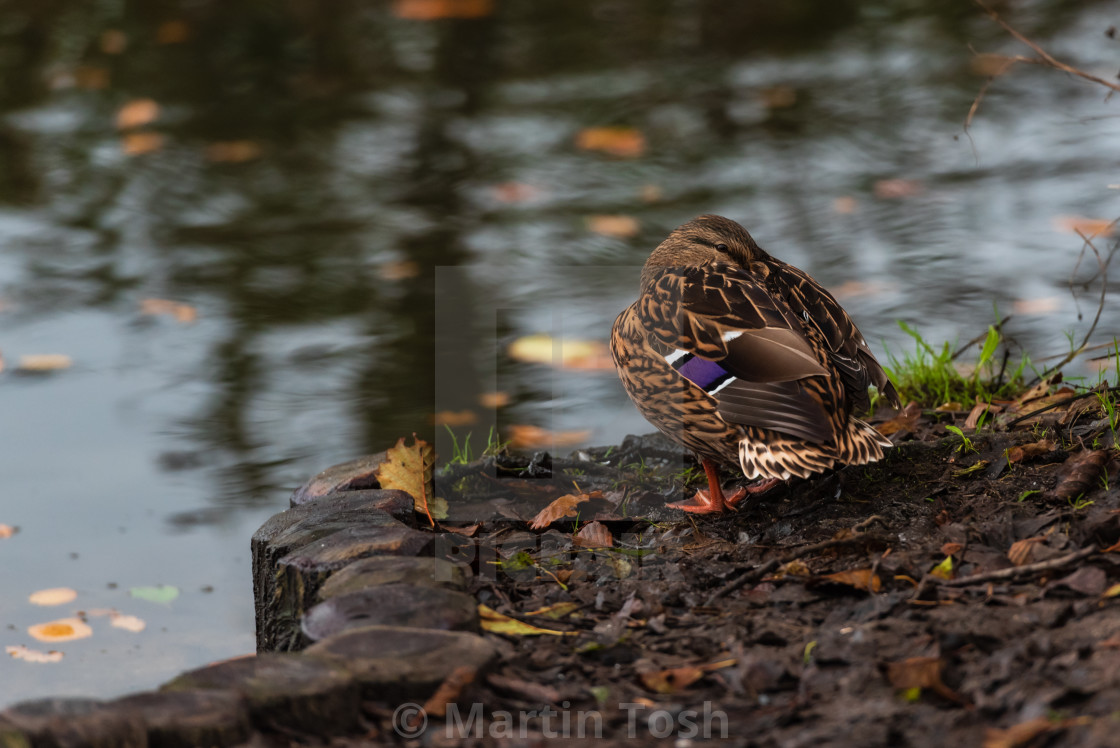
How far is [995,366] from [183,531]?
367 cm

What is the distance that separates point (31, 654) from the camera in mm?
4051

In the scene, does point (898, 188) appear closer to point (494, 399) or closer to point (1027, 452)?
point (494, 399)

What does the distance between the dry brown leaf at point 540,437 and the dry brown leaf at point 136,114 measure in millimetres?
5862

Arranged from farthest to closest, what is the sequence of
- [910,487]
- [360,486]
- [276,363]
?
[276,363], [360,486], [910,487]

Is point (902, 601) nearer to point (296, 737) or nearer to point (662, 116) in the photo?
point (296, 737)

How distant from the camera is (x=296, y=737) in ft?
6.67

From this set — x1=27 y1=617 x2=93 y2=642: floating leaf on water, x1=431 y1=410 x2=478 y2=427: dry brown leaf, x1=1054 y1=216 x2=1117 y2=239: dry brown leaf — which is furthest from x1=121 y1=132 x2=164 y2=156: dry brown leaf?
x1=1054 y1=216 x2=1117 y2=239: dry brown leaf

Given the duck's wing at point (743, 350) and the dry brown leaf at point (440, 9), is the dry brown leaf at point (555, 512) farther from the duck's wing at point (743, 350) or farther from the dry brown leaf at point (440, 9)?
the dry brown leaf at point (440, 9)

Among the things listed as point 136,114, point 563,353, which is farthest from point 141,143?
point 563,353

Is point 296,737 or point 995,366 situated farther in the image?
point 995,366

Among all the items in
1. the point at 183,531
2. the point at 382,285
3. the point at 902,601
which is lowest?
the point at 183,531

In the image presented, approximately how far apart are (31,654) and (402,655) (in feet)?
8.37

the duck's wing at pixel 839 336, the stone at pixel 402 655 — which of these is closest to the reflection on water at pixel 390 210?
the duck's wing at pixel 839 336

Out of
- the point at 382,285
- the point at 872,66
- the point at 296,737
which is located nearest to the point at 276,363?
the point at 382,285
